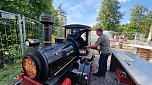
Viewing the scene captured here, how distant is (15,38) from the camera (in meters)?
4.75

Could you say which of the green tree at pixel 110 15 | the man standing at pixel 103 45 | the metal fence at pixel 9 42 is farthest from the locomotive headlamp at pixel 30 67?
the green tree at pixel 110 15

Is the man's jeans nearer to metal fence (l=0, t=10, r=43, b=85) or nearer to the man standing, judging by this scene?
the man standing

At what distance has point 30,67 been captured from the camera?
210cm

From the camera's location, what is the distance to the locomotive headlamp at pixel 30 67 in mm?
2049

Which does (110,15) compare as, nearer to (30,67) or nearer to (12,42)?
(12,42)

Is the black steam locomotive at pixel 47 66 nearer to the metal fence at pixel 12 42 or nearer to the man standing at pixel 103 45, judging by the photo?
the man standing at pixel 103 45

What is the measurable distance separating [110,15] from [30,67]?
36.6 meters

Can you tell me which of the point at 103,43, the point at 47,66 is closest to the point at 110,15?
the point at 103,43

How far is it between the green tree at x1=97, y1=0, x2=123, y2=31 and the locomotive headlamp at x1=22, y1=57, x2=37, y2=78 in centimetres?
3491

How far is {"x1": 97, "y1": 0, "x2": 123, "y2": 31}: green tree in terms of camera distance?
36062mm

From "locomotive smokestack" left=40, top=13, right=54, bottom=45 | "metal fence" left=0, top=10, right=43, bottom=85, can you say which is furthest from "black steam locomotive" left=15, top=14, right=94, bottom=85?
"metal fence" left=0, top=10, right=43, bottom=85

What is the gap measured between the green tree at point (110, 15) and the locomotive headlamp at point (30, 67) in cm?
3491

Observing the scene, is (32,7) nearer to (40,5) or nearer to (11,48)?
(40,5)

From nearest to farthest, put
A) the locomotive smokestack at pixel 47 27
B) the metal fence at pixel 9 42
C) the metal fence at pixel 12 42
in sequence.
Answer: the locomotive smokestack at pixel 47 27, the metal fence at pixel 12 42, the metal fence at pixel 9 42
